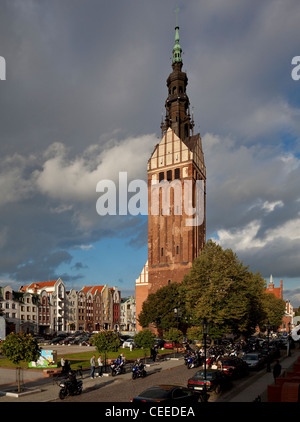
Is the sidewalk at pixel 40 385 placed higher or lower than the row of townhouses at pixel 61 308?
higher

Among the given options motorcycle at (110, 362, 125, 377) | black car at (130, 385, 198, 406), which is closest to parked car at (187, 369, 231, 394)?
black car at (130, 385, 198, 406)

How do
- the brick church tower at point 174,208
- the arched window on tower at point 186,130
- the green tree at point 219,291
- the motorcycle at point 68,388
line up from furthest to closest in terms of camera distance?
the arched window on tower at point 186,130 < the brick church tower at point 174,208 < the green tree at point 219,291 < the motorcycle at point 68,388

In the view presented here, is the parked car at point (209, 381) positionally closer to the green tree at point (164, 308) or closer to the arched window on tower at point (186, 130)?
the green tree at point (164, 308)

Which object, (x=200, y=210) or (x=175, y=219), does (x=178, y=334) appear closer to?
(x=175, y=219)

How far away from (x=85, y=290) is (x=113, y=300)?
11532 millimetres

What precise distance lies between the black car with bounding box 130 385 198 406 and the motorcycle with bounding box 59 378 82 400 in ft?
20.4

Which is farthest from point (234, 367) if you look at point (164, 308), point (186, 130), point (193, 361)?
point (186, 130)

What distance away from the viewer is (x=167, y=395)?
1540cm

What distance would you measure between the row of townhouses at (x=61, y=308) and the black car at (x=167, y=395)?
223 ft

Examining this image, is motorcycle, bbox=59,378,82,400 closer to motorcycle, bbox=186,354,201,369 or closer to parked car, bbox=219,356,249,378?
parked car, bbox=219,356,249,378

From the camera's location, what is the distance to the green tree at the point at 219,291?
42.7 metres

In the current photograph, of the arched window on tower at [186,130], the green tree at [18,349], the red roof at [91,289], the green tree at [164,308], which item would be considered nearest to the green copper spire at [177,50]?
the arched window on tower at [186,130]

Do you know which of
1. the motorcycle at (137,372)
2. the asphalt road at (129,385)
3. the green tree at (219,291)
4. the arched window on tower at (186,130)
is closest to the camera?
the asphalt road at (129,385)
